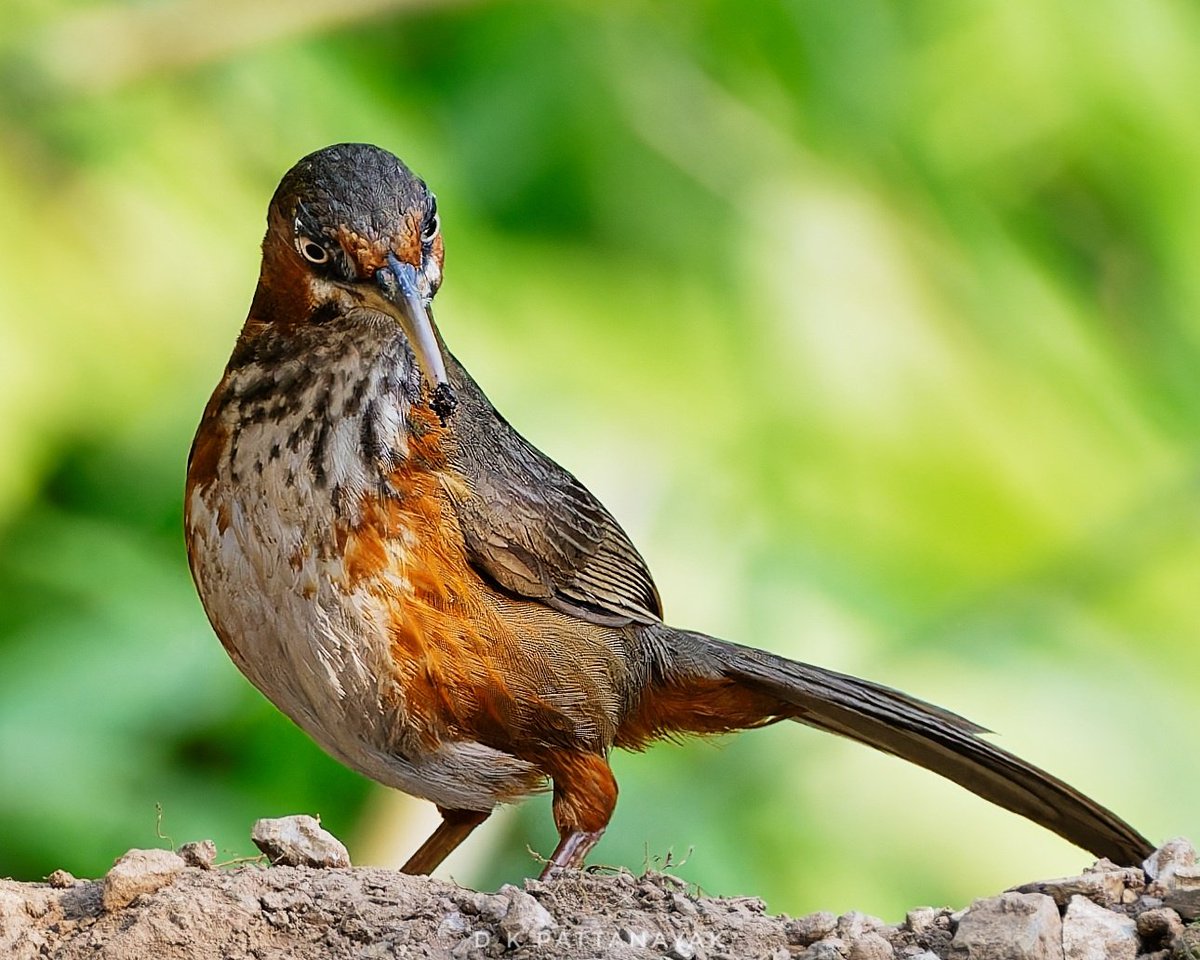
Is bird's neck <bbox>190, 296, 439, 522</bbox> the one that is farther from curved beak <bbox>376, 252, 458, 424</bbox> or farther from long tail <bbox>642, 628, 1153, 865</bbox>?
long tail <bbox>642, 628, 1153, 865</bbox>

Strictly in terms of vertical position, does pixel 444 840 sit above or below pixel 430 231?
below

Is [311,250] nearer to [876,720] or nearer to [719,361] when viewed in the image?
[876,720]

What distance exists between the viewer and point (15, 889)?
11.9 feet

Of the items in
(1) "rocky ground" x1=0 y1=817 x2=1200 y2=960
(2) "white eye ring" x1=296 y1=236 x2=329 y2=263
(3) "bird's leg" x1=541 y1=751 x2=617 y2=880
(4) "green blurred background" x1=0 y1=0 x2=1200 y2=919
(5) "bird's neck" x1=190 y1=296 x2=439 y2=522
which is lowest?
(1) "rocky ground" x1=0 y1=817 x2=1200 y2=960

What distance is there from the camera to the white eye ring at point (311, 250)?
13.3ft

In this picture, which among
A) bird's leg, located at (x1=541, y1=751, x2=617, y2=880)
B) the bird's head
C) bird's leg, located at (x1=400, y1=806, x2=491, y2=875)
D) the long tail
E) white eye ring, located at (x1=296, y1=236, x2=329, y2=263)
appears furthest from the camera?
bird's leg, located at (x1=400, y1=806, x2=491, y2=875)

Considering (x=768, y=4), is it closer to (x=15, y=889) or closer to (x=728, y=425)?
(x=728, y=425)

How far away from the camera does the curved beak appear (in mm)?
3803

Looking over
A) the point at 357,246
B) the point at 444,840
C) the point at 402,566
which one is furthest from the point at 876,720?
the point at 357,246

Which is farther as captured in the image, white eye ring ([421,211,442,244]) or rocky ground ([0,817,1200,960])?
white eye ring ([421,211,442,244])

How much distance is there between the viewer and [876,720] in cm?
465

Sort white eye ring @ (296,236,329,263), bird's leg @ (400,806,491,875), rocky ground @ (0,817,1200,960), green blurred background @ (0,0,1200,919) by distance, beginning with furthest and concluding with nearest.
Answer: green blurred background @ (0,0,1200,919), bird's leg @ (400,806,491,875), white eye ring @ (296,236,329,263), rocky ground @ (0,817,1200,960)

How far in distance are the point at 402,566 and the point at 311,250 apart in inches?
29.3

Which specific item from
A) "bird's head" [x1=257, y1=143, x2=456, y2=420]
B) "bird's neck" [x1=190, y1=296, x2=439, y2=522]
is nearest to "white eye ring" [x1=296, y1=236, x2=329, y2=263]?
"bird's head" [x1=257, y1=143, x2=456, y2=420]
